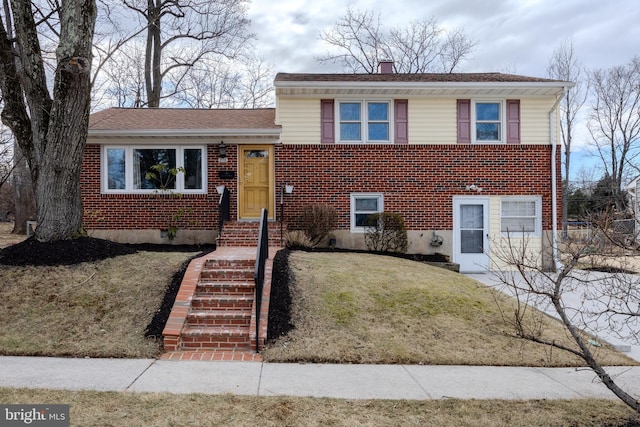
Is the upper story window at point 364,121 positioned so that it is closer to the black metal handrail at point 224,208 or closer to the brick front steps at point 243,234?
the brick front steps at point 243,234

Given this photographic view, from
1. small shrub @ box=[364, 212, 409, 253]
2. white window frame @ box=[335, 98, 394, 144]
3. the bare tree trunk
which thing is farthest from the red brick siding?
the bare tree trunk

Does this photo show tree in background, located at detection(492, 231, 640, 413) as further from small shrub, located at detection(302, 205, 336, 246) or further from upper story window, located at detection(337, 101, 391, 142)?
upper story window, located at detection(337, 101, 391, 142)

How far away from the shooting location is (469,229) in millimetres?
12117

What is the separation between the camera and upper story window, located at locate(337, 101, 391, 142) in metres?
11.9

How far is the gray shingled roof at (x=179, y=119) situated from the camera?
1159cm

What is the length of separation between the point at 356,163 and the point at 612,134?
2215 centimetres

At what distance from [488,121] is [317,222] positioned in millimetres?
5537

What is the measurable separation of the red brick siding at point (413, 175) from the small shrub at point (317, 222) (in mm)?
514

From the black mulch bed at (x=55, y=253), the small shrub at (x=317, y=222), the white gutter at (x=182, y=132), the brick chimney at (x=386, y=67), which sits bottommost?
the black mulch bed at (x=55, y=253)

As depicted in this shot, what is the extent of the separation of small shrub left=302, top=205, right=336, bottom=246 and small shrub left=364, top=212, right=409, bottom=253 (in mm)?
1107

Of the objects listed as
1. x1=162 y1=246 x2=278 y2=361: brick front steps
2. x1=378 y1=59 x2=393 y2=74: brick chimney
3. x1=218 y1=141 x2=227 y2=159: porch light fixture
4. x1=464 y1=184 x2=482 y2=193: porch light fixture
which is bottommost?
x1=162 y1=246 x2=278 y2=361: brick front steps

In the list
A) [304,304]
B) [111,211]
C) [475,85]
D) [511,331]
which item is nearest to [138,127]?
[111,211]

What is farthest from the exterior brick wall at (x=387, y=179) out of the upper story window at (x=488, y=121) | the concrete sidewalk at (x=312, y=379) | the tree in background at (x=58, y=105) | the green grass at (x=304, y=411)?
the green grass at (x=304, y=411)

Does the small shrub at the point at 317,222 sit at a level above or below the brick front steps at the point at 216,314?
above
